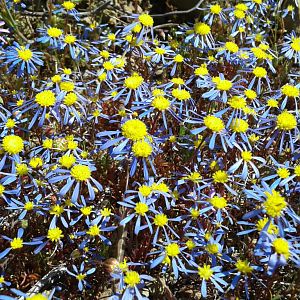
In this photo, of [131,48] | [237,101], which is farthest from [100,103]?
[237,101]

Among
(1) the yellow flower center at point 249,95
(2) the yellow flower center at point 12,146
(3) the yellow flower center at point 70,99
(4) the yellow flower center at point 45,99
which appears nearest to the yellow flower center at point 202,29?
(1) the yellow flower center at point 249,95

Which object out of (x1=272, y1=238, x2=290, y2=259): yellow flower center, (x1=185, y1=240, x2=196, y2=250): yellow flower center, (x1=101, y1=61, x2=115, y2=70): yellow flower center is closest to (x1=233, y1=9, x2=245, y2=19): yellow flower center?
(x1=101, y1=61, x2=115, y2=70): yellow flower center

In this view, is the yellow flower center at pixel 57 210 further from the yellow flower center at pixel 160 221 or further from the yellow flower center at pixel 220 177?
the yellow flower center at pixel 220 177

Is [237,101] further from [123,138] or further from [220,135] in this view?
[123,138]

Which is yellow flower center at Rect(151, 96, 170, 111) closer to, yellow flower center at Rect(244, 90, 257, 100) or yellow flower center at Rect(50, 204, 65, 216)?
yellow flower center at Rect(244, 90, 257, 100)

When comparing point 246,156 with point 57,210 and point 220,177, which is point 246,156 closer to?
point 220,177

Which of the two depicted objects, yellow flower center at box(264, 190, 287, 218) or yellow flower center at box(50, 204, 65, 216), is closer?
yellow flower center at box(264, 190, 287, 218)

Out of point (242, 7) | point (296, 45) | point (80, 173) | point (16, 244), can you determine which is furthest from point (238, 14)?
point (16, 244)

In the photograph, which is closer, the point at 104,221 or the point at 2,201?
the point at 104,221
